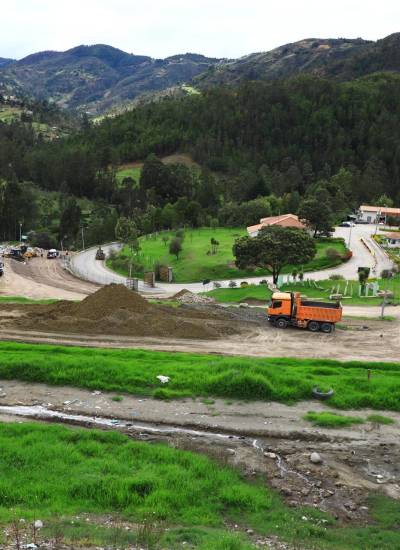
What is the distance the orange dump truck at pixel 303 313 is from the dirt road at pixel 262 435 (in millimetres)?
11639

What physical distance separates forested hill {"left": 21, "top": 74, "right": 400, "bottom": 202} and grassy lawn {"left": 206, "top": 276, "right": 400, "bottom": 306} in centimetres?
7350

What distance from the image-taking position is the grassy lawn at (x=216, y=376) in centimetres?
2041

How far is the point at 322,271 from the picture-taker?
5475 cm

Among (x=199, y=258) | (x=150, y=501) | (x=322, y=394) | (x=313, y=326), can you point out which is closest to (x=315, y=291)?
(x=313, y=326)

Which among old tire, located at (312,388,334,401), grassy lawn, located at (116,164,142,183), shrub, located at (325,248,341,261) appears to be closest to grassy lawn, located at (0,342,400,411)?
old tire, located at (312,388,334,401)

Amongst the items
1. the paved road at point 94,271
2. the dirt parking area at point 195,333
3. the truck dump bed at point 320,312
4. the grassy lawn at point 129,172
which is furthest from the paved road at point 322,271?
the grassy lawn at point 129,172

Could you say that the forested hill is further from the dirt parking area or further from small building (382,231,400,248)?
the dirt parking area

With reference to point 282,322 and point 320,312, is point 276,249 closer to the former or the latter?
point 282,322

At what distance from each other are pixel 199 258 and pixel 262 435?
1743 inches

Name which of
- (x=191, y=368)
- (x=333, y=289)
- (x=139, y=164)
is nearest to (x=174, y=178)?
(x=139, y=164)

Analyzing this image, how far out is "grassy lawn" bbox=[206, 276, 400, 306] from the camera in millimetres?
40031

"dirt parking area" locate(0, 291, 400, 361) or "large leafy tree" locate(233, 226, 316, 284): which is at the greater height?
"large leafy tree" locate(233, 226, 316, 284)

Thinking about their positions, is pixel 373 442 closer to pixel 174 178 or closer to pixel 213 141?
pixel 174 178

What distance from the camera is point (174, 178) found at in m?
107
